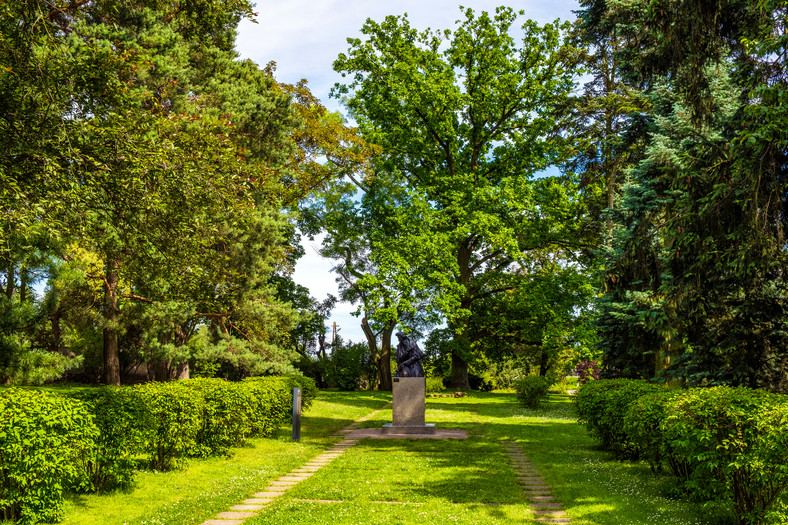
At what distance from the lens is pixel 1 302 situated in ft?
44.4

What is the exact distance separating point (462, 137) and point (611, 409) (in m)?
20.3

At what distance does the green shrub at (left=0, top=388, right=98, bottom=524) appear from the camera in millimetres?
6246

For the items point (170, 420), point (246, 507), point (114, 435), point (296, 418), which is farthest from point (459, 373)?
point (114, 435)

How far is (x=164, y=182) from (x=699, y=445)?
8636 mm

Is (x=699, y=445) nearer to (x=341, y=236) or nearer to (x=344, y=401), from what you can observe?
(x=344, y=401)

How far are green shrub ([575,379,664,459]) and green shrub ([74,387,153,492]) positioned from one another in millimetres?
8041

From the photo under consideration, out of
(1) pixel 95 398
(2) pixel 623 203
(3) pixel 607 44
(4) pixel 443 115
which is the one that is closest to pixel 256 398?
(1) pixel 95 398

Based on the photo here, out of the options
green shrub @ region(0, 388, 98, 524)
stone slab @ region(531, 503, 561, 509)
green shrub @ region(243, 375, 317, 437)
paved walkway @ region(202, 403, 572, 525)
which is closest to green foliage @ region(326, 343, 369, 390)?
green shrub @ region(243, 375, 317, 437)

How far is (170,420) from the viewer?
31.7 ft

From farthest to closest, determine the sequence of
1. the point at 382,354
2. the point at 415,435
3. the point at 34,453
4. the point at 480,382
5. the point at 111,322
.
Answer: the point at 480,382
the point at 382,354
the point at 111,322
the point at 415,435
the point at 34,453

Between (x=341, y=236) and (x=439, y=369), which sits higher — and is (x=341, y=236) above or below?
above

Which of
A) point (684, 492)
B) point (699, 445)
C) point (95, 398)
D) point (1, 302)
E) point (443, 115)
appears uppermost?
point (443, 115)

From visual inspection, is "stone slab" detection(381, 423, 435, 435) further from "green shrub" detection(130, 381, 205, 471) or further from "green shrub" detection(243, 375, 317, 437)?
"green shrub" detection(130, 381, 205, 471)

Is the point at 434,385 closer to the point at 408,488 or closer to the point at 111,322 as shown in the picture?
the point at 111,322
